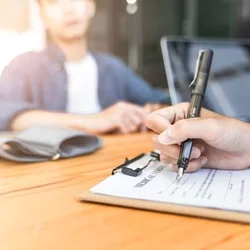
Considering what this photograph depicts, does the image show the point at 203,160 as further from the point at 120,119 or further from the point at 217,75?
the point at 217,75

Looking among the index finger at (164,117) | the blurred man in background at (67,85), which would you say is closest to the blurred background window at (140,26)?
the blurred man in background at (67,85)

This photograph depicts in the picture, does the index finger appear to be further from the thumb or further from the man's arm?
the man's arm

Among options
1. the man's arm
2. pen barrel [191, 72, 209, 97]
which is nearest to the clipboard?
pen barrel [191, 72, 209, 97]

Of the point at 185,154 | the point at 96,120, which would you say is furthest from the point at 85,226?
the point at 96,120

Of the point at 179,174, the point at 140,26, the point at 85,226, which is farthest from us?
the point at 140,26

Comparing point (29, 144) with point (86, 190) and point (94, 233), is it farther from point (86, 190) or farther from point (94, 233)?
point (94, 233)

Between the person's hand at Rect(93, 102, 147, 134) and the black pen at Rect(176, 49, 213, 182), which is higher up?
the black pen at Rect(176, 49, 213, 182)

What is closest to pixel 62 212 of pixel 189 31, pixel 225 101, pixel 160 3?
pixel 225 101

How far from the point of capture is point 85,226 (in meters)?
0.41

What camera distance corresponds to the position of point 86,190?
53 cm

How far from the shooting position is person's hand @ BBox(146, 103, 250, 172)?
0.55 meters

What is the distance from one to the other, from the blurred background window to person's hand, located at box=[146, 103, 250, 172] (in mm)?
516

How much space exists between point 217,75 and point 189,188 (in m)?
0.70

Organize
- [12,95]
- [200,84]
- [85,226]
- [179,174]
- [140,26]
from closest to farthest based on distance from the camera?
[85,226]
[179,174]
[200,84]
[12,95]
[140,26]
